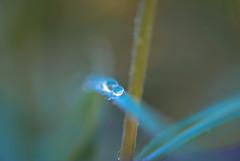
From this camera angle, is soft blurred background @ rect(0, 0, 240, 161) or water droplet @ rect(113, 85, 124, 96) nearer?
water droplet @ rect(113, 85, 124, 96)

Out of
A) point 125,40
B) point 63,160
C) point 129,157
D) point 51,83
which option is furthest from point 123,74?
point 129,157

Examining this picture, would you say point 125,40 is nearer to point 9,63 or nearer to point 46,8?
point 46,8

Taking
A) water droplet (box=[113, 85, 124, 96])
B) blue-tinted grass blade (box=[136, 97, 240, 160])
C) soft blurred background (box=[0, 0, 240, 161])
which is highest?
soft blurred background (box=[0, 0, 240, 161])

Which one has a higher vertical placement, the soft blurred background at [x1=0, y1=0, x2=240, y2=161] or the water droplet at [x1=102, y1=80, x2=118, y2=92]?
the soft blurred background at [x1=0, y1=0, x2=240, y2=161]

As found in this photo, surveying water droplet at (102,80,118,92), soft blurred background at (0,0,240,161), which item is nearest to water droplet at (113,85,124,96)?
water droplet at (102,80,118,92)

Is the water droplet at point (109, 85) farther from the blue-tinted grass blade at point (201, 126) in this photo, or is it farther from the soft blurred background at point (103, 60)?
the soft blurred background at point (103, 60)

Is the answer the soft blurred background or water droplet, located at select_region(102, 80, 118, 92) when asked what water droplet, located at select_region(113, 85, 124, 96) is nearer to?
water droplet, located at select_region(102, 80, 118, 92)

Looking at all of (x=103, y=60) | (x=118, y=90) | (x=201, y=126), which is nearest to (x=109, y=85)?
(x=118, y=90)
